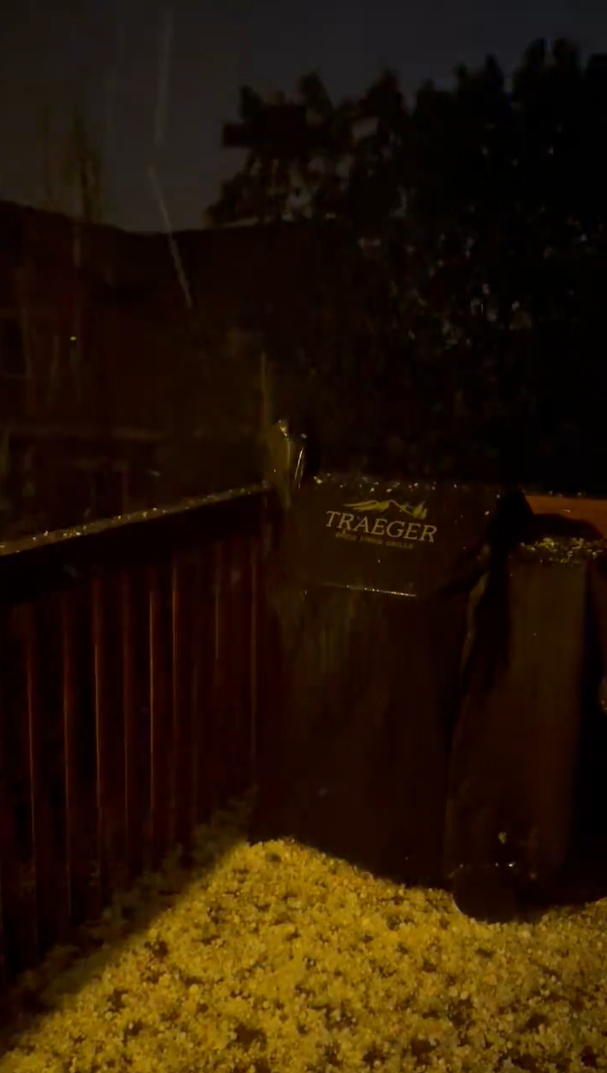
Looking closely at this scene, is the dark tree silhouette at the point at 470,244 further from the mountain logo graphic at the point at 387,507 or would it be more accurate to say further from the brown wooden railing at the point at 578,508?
the mountain logo graphic at the point at 387,507

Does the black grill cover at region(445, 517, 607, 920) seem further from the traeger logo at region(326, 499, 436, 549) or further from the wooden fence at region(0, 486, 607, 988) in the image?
the wooden fence at region(0, 486, 607, 988)

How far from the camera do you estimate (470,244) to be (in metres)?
4.52

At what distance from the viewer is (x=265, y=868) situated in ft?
8.93

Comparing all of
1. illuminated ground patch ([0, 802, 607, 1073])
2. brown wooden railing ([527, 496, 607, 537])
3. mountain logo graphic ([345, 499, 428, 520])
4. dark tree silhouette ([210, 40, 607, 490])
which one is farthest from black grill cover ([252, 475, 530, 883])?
dark tree silhouette ([210, 40, 607, 490])

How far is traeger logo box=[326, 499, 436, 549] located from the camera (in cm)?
245

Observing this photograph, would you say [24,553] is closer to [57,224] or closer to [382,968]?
[382,968]

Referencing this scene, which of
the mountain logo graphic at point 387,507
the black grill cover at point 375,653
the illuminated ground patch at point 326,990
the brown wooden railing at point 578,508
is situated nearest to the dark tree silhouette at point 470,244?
the brown wooden railing at point 578,508

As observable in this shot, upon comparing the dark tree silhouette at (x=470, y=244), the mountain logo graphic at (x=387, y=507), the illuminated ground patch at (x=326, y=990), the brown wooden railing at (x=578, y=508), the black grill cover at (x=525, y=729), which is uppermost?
the dark tree silhouette at (x=470, y=244)

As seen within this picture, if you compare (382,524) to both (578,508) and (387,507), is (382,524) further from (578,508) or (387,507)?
(578,508)

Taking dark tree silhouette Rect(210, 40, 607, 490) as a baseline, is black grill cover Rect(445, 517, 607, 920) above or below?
below

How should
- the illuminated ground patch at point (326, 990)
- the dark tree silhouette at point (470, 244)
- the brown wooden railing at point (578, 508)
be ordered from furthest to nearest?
1. the dark tree silhouette at point (470, 244)
2. the brown wooden railing at point (578, 508)
3. the illuminated ground patch at point (326, 990)

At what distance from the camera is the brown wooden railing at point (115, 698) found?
2141 millimetres

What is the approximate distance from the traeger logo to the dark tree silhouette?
2333mm

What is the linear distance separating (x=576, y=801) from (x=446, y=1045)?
0.74 m
